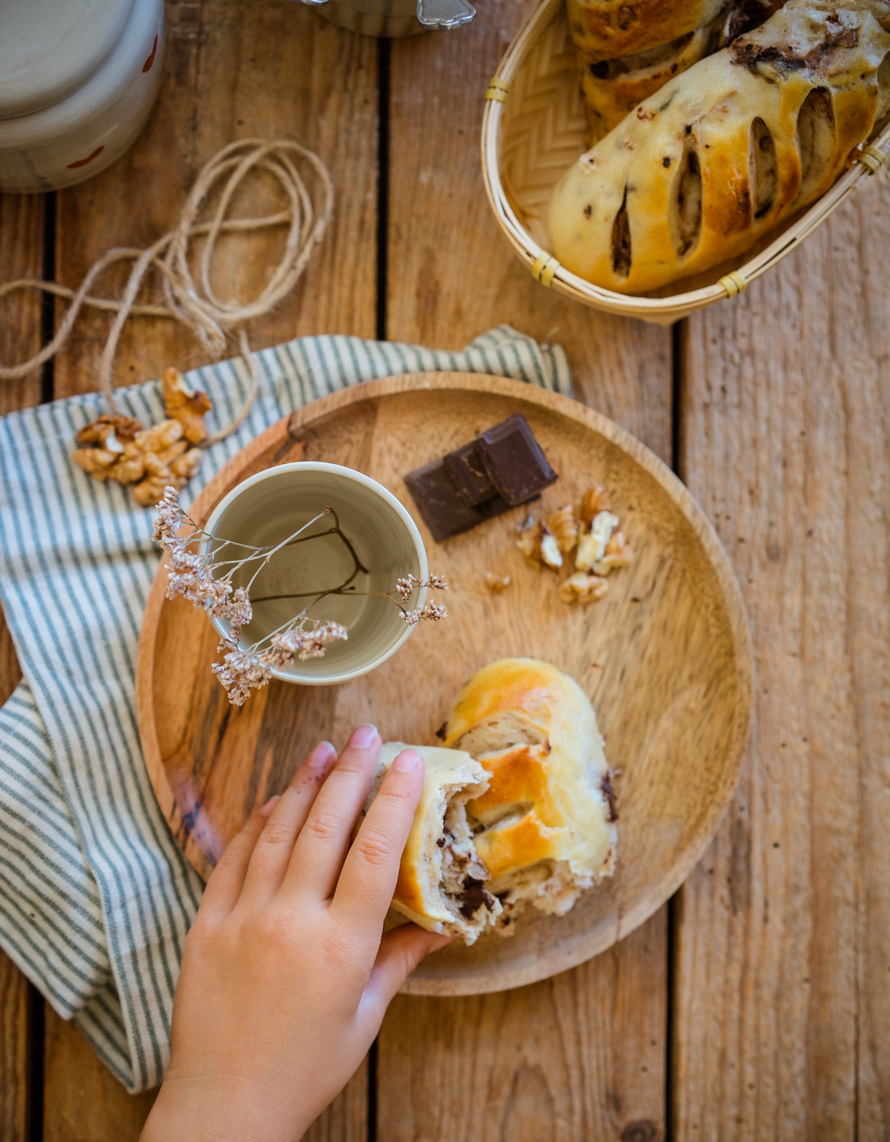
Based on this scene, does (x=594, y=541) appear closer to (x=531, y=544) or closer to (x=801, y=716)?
(x=531, y=544)

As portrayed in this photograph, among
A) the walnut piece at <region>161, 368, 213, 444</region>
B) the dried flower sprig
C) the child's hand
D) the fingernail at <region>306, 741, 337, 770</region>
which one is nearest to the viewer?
the dried flower sprig

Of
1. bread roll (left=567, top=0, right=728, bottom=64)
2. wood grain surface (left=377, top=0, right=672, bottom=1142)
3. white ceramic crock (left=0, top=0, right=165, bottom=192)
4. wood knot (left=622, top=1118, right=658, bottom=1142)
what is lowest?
wood knot (left=622, top=1118, right=658, bottom=1142)

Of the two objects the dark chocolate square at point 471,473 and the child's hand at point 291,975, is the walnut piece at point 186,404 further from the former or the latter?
the child's hand at point 291,975

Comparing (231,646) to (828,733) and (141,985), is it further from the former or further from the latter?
(828,733)

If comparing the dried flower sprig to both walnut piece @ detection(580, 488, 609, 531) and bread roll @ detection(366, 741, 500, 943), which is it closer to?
bread roll @ detection(366, 741, 500, 943)

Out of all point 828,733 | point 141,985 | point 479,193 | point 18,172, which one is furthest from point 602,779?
point 18,172

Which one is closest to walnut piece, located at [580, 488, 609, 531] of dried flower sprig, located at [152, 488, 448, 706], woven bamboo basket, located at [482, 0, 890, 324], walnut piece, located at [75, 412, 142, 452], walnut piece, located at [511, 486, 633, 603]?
walnut piece, located at [511, 486, 633, 603]

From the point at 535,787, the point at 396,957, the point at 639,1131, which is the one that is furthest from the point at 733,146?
the point at 639,1131
